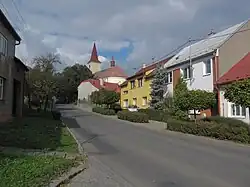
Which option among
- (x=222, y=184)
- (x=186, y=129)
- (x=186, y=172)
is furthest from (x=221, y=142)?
(x=222, y=184)

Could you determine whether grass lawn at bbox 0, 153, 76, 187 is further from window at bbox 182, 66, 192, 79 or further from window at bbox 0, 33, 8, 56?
window at bbox 182, 66, 192, 79

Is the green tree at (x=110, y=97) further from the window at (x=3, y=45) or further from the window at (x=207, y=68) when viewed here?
the window at (x=3, y=45)

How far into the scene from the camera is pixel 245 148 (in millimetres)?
14758

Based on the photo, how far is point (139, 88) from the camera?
47.3 metres

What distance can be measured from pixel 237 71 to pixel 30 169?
21566 millimetres

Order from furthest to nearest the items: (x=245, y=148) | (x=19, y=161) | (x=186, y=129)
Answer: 1. (x=186, y=129)
2. (x=245, y=148)
3. (x=19, y=161)

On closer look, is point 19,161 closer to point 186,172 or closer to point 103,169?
point 103,169

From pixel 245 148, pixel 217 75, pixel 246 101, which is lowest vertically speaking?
pixel 245 148

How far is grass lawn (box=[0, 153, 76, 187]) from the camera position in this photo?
6910mm

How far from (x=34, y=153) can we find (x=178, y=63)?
2535 centimetres

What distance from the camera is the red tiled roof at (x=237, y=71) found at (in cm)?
2477

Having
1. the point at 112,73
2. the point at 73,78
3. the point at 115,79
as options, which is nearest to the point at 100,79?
the point at 73,78

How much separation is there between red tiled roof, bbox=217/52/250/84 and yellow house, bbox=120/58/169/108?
13.8m

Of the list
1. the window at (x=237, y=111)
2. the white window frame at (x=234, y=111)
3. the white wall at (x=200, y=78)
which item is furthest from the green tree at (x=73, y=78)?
the window at (x=237, y=111)
